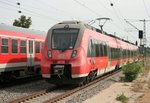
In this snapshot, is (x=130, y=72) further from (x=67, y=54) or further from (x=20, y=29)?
(x=20, y=29)

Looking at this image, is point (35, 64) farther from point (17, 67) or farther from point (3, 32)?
point (3, 32)

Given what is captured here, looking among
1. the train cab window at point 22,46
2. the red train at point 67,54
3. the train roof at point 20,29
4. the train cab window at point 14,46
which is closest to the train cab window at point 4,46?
the train roof at point 20,29

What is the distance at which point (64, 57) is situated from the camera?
17.1 metres

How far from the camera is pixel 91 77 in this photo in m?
20.1

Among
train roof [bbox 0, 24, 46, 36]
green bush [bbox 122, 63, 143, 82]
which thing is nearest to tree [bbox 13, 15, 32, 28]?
train roof [bbox 0, 24, 46, 36]

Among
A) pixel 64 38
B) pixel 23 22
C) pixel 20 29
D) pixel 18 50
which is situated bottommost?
pixel 18 50

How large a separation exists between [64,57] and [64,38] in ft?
3.60

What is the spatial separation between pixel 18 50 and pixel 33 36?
2606 millimetres

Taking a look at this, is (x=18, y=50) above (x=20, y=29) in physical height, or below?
below

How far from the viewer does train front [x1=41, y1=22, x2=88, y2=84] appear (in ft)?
55.8

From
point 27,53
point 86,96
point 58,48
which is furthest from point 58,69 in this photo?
point 27,53

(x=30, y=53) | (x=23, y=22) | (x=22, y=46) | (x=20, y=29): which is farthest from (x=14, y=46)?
(x=23, y=22)

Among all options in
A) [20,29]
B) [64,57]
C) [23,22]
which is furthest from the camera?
[23,22]

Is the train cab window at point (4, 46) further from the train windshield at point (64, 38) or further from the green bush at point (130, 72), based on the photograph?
the green bush at point (130, 72)
